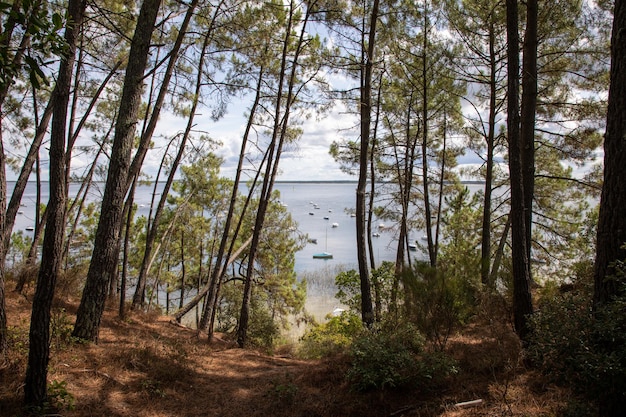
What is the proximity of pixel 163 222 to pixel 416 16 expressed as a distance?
43.1 ft

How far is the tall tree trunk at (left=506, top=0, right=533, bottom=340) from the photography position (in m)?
4.37

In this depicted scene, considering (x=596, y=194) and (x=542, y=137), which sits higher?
(x=542, y=137)

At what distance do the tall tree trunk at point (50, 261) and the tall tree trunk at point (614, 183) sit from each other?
14.4 ft

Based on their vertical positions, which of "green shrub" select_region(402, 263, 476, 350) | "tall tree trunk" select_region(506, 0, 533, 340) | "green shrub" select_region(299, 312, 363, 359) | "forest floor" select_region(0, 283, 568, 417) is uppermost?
"tall tree trunk" select_region(506, 0, 533, 340)

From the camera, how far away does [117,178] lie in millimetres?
4680

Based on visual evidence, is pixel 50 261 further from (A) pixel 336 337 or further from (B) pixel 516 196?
(A) pixel 336 337

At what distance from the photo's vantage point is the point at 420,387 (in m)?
3.92

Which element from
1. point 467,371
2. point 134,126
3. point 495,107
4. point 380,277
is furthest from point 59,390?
point 495,107

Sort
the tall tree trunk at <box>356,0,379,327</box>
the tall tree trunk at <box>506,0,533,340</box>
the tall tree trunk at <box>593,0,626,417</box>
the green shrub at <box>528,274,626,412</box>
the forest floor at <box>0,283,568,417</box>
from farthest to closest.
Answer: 1. the tall tree trunk at <box>356,0,379,327</box>
2. the tall tree trunk at <box>506,0,533,340</box>
3. the forest floor at <box>0,283,568,417</box>
4. the tall tree trunk at <box>593,0,626,417</box>
5. the green shrub at <box>528,274,626,412</box>

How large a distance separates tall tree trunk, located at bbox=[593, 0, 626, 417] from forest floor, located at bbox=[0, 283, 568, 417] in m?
1.18

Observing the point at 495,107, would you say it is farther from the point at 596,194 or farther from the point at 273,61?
the point at 273,61

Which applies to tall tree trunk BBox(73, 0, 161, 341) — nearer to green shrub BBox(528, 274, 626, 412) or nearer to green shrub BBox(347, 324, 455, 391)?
green shrub BBox(347, 324, 455, 391)

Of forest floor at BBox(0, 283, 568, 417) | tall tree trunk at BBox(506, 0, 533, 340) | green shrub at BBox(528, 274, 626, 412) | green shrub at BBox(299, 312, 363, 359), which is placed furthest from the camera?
green shrub at BBox(299, 312, 363, 359)

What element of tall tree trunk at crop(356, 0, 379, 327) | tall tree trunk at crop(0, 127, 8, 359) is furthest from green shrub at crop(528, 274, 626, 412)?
tall tree trunk at crop(0, 127, 8, 359)
